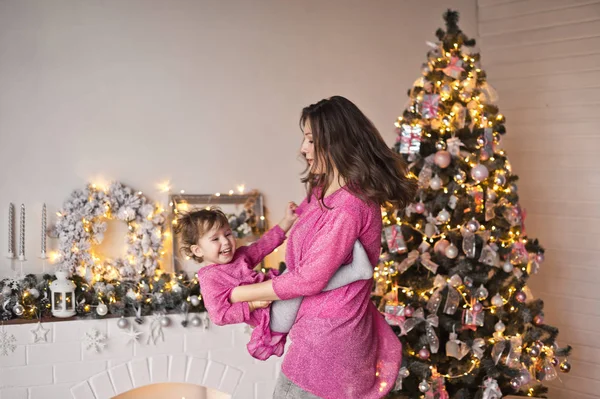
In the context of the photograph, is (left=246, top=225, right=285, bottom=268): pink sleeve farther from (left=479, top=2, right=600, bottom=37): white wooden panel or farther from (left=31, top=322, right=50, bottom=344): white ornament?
(left=479, top=2, right=600, bottom=37): white wooden panel

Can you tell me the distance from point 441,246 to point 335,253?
1.72 meters

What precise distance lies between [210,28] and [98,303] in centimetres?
164

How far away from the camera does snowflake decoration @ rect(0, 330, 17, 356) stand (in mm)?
3568

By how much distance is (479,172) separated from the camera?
144 inches

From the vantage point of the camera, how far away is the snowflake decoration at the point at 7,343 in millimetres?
3568

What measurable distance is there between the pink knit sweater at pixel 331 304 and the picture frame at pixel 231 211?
188cm

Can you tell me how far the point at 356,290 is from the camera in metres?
Answer: 2.21

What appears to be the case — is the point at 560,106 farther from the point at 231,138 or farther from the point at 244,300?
the point at 244,300

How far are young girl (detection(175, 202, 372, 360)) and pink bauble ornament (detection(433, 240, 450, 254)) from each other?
59.6 inches

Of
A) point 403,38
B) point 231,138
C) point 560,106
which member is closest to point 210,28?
point 231,138

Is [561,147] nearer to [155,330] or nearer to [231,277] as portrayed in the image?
[155,330]

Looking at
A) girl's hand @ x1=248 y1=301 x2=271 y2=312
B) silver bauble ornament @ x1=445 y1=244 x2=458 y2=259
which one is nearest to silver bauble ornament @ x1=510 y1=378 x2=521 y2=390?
silver bauble ornament @ x1=445 y1=244 x2=458 y2=259

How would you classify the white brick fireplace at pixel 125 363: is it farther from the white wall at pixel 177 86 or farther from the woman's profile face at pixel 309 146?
the woman's profile face at pixel 309 146

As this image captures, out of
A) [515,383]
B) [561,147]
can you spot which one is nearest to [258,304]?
[515,383]
